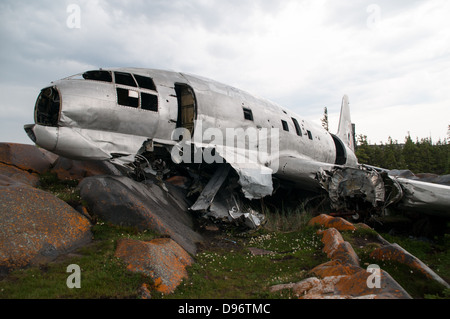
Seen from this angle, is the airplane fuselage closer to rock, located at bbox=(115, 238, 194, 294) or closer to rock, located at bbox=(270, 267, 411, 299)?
rock, located at bbox=(115, 238, 194, 294)

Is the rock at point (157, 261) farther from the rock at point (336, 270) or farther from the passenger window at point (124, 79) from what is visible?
the passenger window at point (124, 79)

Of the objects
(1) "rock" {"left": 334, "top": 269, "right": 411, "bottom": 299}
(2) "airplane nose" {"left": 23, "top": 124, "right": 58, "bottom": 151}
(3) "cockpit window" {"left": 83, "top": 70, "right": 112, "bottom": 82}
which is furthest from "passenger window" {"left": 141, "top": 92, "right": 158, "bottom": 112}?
(1) "rock" {"left": 334, "top": 269, "right": 411, "bottom": 299}

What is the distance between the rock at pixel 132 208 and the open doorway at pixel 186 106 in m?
3.17

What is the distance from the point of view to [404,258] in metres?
6.81

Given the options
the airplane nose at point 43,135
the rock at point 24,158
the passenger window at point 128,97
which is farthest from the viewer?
the rock at point 24,158

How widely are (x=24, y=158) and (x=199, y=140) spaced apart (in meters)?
6.56

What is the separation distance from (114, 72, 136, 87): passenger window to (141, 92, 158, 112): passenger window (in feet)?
1.67

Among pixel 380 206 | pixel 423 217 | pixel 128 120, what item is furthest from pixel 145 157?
pixel 423 217

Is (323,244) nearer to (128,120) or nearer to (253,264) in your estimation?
(253,264)

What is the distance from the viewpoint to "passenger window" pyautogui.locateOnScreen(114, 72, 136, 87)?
33.3ft

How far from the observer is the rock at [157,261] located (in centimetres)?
584

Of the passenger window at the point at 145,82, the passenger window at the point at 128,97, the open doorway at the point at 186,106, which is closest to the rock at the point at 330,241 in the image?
the open doorway at the point at 186,106
